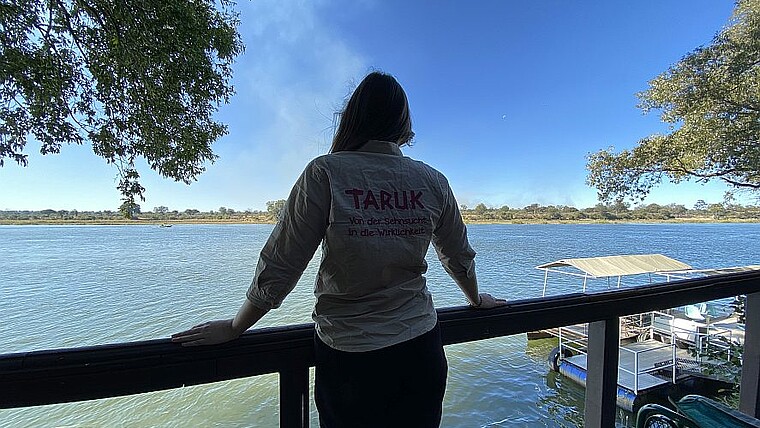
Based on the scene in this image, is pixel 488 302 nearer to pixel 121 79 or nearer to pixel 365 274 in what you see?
pixel 365 274

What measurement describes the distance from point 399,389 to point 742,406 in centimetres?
172

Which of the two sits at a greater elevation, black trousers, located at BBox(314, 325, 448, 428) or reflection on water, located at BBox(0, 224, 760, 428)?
black trousers, located at BBox(314, 325, 448, 428)

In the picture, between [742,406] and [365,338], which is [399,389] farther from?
[742,406]

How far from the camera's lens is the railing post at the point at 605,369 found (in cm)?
113

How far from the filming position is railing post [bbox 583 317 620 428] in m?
1.13

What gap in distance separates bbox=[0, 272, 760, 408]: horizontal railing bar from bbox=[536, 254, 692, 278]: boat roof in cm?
659

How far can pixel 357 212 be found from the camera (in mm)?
645

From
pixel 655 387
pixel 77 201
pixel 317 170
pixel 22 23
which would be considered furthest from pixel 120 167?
pixel 655 387

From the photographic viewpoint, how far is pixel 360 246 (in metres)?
0.64

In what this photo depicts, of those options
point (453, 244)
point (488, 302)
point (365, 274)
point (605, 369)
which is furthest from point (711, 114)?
point (365, 274)

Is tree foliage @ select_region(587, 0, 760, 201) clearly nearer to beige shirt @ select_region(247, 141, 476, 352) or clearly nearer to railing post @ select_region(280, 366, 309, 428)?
beige shirt @ select_region(247, 141, 476, 352)

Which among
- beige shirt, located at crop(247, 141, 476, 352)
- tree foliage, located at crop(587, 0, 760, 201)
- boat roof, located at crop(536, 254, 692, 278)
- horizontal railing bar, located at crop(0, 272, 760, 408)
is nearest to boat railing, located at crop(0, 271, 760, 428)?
horizontal railing bar, located at crop(0, 272, 760, 408)

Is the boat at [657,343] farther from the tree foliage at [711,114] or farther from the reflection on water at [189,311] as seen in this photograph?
the tree foliage at [711,114]

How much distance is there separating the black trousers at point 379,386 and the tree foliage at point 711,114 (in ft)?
19.6
